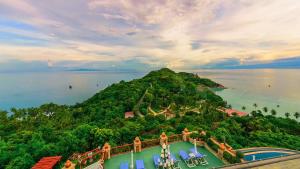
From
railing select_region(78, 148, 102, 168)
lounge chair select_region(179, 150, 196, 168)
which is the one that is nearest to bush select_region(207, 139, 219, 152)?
lounge chair select_region(179, 150, 196, 168)

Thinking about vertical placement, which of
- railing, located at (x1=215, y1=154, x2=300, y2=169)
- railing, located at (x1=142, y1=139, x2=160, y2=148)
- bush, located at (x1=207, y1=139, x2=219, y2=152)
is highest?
railing, located at (x1=215, y1=154, x2=300, y2=169)

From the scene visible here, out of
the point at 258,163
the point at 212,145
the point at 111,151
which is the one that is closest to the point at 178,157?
the point at 212,145

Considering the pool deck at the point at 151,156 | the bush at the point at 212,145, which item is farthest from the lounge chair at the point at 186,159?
the bush at the point at 212,145

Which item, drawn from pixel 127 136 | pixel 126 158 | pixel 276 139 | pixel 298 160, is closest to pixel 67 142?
pixel 127 136

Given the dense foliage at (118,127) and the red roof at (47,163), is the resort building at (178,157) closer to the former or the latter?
the red roof at (47,163)

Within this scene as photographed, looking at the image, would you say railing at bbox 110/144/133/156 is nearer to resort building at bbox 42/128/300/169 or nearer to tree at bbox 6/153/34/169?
resort building at bbox 42/128/300/169

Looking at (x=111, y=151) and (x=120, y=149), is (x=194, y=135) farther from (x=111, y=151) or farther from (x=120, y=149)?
(x=111, y=151)

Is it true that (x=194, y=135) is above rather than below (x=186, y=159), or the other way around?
above

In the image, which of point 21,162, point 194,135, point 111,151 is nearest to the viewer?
point 111,151

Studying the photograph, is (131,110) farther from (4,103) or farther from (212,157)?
(4,103)
